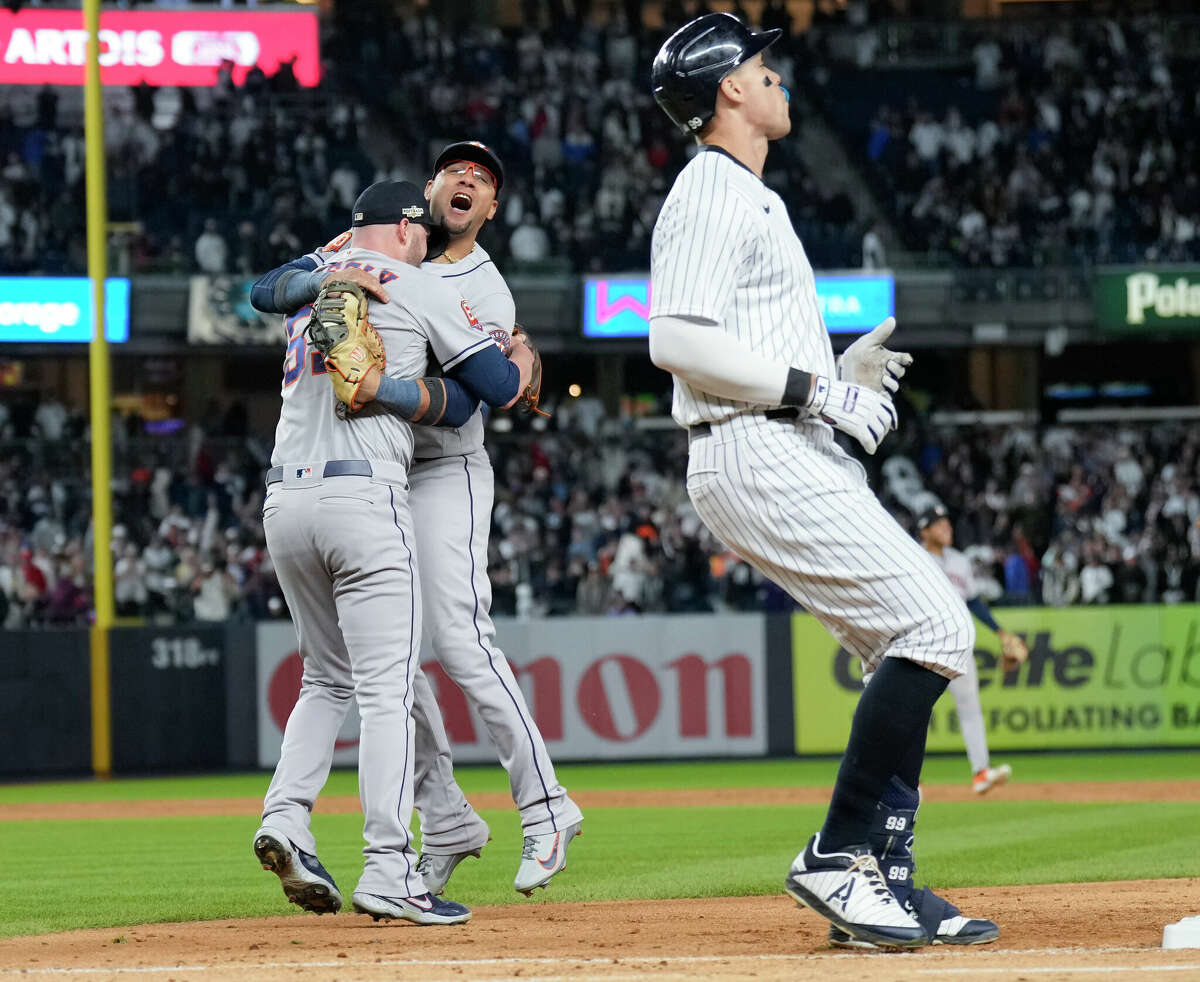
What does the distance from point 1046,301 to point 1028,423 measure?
5.92 ft

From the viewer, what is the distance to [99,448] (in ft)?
53.3

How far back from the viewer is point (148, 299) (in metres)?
22.7

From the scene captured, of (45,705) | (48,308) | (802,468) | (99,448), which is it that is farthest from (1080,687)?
(48,308)

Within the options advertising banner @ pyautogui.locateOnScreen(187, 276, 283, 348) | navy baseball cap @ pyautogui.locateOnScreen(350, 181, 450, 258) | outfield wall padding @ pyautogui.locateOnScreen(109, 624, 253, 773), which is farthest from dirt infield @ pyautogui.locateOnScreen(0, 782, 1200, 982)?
advertising banner @ pyautogui.locateOnScreen(187, 276, 283, 348)

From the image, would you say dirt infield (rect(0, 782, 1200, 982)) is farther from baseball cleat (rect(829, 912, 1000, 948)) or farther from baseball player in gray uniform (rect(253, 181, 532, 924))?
baseball player in gray uniform (rect(253, 181, 532, 924))

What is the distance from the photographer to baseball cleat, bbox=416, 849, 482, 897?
5.78 metres

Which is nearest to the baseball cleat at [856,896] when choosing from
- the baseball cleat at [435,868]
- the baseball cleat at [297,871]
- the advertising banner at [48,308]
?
the baseball cleat at [297,871]

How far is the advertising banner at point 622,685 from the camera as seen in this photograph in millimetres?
15969

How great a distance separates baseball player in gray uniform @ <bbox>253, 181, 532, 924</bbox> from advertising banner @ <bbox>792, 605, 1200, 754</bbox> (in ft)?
36.8

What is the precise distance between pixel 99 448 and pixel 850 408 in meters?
12.9

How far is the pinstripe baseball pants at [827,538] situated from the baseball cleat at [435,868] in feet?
6.02

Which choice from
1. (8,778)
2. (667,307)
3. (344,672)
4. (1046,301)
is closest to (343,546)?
(344,672)

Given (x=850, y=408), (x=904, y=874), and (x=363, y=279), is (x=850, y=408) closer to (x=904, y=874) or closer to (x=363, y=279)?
(x=904, y=874)

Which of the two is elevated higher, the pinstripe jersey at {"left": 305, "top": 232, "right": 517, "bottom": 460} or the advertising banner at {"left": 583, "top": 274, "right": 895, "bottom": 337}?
the advertising banner at {"left": 583, "top": 274, "right": 895, "bottom": 337}
